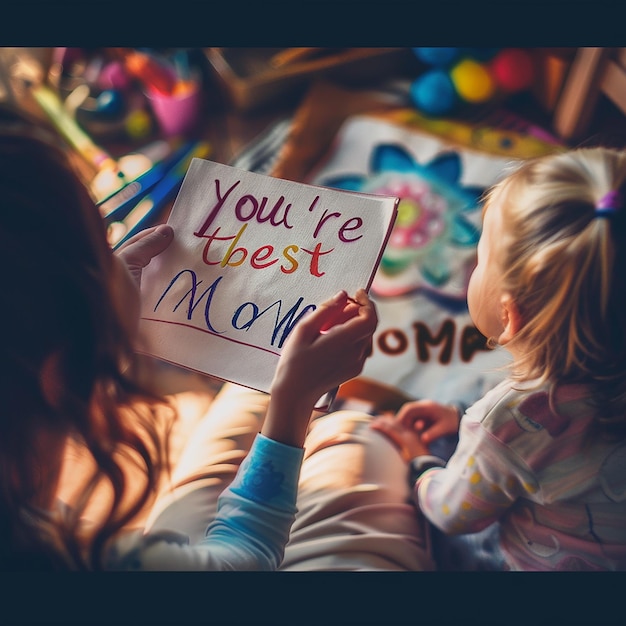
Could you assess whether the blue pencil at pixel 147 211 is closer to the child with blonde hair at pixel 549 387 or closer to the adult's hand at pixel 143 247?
the adult's hand at pixel 143 247

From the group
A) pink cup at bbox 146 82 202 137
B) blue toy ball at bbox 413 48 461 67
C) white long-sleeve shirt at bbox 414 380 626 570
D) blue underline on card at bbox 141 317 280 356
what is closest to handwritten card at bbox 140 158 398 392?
blue underline on card at bbox 141 317 280 356

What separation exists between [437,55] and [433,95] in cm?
6

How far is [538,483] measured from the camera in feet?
1.43

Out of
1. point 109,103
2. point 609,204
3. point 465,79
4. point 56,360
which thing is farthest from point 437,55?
point 56,360

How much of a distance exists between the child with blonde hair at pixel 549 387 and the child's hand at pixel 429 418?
36 millimetres

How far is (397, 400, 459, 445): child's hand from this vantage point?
0.52 m

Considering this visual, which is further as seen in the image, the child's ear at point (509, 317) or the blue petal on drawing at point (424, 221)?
the blue petal on drawing at point (424, 221)

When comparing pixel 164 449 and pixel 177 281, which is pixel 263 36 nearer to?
pixel 177 281

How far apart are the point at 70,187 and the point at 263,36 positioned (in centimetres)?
31

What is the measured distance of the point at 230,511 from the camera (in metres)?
0.44

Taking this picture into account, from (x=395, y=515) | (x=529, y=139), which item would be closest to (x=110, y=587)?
(x=395, y=515)

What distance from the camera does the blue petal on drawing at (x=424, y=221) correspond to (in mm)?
669

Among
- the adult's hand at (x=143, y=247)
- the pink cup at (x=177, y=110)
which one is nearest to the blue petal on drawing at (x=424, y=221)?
the pink cup at (x=177, y=110)

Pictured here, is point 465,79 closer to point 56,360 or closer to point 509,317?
point 509,317
